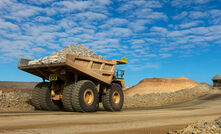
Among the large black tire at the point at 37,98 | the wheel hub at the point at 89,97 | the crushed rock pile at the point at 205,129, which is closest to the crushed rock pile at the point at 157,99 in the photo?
the wheel hub at the point at 89,97

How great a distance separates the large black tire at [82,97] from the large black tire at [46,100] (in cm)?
192

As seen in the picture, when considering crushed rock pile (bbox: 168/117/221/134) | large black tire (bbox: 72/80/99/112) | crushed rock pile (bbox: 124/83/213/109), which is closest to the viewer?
crushed rock pile (bbox: 168/117/221/134)

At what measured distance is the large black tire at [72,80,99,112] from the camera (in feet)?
32.0

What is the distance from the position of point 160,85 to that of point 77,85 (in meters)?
24.6

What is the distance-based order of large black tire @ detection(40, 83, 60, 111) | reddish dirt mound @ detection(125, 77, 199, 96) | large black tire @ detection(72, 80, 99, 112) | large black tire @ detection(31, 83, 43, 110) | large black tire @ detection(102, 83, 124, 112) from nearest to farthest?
large black tire @ detection(72, 80, 99, 112), large black tire @ detection(40, 83, 60, 111), large black tire @ detection(31, 83, 43, 110), large black tire @ detection(102, 83, 124, 112), reddish dirt mound @ detection(125, 77, 199, 96)

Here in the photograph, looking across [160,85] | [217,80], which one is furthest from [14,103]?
[217,80]

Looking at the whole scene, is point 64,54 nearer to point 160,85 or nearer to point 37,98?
point 37,98

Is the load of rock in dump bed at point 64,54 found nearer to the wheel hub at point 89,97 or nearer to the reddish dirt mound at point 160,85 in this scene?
the wheel hub at point 89,97

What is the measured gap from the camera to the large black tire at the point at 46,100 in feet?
36.1

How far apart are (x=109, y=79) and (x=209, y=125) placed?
7400mm

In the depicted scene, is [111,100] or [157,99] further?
[157,99]

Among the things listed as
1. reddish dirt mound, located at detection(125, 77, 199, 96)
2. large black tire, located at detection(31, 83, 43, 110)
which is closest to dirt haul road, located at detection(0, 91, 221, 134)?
large black tire, located at detection(31, 83, 43, 110)

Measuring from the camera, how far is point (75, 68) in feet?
32.1

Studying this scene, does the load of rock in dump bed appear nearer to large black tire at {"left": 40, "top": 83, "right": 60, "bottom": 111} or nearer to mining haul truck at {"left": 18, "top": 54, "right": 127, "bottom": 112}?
mining haul truck at {"left": 18, "top": 54, "right": 127, "bottom": 112}
